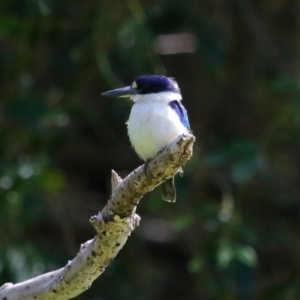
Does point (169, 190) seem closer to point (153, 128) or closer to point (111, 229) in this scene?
point (153, 128)

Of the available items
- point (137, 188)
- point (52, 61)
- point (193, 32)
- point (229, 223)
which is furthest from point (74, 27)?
point (137, 188)

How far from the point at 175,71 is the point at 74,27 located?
130cm

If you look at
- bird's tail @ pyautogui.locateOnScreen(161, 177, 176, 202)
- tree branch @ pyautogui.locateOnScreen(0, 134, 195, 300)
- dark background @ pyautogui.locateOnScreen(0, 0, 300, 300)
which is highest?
tree branch @ pyautogui.locateOnScreen(0, 134, 195, 300)

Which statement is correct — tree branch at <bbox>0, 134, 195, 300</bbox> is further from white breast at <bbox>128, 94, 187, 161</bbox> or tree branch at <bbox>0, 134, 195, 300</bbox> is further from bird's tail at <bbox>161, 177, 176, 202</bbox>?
bird's tail at <bbox>161, 177, 176, 202</bbox>

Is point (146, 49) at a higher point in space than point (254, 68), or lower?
higher

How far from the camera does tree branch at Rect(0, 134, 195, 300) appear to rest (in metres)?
3.06

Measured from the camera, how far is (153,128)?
3.61 m

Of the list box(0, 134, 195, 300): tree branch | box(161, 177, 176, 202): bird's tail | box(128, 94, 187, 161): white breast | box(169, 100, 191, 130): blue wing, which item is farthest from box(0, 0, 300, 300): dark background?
box(0, 134, 195, 300): tree branch

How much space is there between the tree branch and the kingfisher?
29 cm

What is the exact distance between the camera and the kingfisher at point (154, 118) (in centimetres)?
361

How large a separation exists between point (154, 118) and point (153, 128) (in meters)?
0.05

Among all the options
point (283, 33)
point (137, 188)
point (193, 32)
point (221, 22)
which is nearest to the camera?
point (137, 188)

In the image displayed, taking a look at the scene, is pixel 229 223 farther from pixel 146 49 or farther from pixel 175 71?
pixel 175 71

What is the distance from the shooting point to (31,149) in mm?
5633
